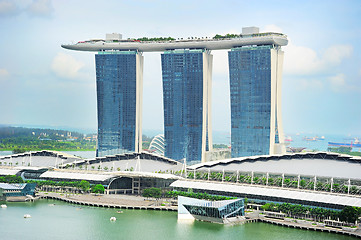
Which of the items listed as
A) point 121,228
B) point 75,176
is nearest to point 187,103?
point 75,176

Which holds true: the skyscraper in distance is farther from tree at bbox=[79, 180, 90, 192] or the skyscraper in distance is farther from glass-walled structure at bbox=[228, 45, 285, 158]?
tree at bbox=[79, 180, 90, 192]

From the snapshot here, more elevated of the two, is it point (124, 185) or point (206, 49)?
point (206, 49)

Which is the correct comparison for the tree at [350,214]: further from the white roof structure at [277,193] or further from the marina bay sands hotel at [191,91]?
the marina bay sands hotel at [191,91]

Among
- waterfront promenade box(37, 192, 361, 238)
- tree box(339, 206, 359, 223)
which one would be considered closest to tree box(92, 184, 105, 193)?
waterfront promenade box(37, 192, 361, 238)

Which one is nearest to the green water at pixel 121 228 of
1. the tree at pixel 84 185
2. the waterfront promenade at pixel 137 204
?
the waterfront promenade at pixel 137 204

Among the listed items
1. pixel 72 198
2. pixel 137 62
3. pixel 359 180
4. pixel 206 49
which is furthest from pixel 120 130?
pixel 359 180

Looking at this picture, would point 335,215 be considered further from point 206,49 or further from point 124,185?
point 206,49

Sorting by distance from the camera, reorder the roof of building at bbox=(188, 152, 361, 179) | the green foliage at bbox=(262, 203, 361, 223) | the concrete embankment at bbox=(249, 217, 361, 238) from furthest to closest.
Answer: the roof of building at bbox=(188, 152, 361, 179)
the green foliage at bbox=(262, 203, 361, 223)
the concrete embankment at bbox=(249, 217, 361, 238)

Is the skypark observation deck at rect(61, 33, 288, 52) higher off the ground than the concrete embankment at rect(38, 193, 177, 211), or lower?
higher

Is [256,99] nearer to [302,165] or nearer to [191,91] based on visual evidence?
[191,91]

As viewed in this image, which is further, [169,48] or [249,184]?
[169,48]
